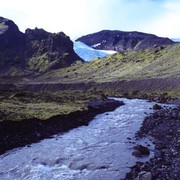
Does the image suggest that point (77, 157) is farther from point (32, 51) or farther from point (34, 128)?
point (32, 51)

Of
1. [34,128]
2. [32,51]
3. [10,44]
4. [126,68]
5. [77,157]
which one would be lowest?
[77,157]

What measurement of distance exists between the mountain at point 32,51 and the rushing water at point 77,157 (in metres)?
120

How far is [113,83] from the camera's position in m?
106

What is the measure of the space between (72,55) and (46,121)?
469 ft

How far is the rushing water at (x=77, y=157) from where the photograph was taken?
28.7 m

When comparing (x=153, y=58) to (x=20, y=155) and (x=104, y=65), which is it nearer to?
(x=104, y=65)

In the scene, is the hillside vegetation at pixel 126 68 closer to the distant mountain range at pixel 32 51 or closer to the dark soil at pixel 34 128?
the distant mountain range at pixel 32 51

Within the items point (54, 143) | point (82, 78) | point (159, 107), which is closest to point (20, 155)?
point (54, 143)

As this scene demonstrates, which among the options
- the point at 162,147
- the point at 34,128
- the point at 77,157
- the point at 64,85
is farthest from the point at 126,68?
the point at 77,157

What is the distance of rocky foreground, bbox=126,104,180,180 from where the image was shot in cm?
2686

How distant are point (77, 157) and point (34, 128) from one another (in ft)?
35.4

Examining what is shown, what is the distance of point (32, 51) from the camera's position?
18688cm

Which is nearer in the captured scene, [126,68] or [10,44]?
[126,68]

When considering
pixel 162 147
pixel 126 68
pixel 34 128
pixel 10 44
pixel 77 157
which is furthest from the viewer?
pixel 10 44
